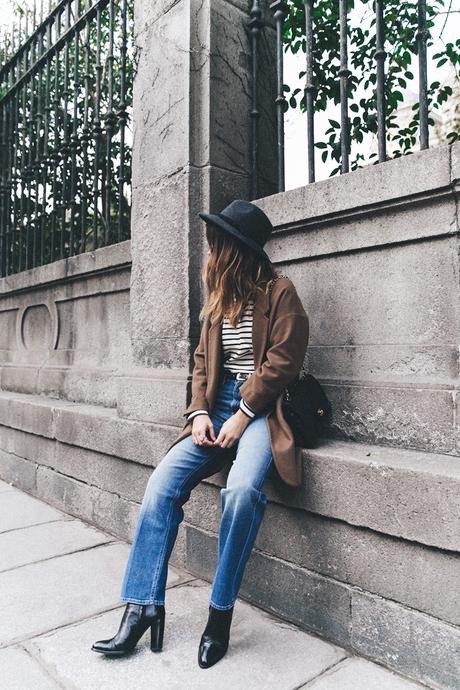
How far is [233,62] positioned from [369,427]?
7.43 feet

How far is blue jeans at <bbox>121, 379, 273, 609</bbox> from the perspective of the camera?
2268mm

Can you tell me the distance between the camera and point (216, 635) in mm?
2244

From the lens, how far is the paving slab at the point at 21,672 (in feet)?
6.76

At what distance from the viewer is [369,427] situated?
104 inches

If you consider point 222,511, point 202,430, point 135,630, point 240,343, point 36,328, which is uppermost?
point 36,328

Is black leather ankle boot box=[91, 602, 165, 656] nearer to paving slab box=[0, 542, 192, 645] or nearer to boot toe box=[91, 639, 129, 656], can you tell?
boot toe box=[91, 639, 129, 656]

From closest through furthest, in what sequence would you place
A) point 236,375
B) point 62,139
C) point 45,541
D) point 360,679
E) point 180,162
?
point 360,679 < point 236,375 < point 180,162 < point 45,541 < point 62,139

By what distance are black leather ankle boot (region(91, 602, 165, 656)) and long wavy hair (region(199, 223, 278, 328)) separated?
1.28 metres

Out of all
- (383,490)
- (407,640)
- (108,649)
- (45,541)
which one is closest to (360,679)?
(407,640)

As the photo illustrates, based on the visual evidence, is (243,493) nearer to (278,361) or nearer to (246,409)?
(246,409)

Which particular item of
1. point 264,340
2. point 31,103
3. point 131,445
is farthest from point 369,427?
point 31,103

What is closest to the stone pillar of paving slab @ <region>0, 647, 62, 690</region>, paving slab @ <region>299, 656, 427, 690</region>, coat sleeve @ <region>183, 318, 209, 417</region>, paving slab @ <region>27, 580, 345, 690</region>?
coat sleeve @ <region>183, 318, 209, 417</region>

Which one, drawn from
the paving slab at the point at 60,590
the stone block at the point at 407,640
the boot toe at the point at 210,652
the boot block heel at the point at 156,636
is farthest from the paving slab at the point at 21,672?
the stone block at the point at 407,640

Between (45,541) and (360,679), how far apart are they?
2.21 metres
